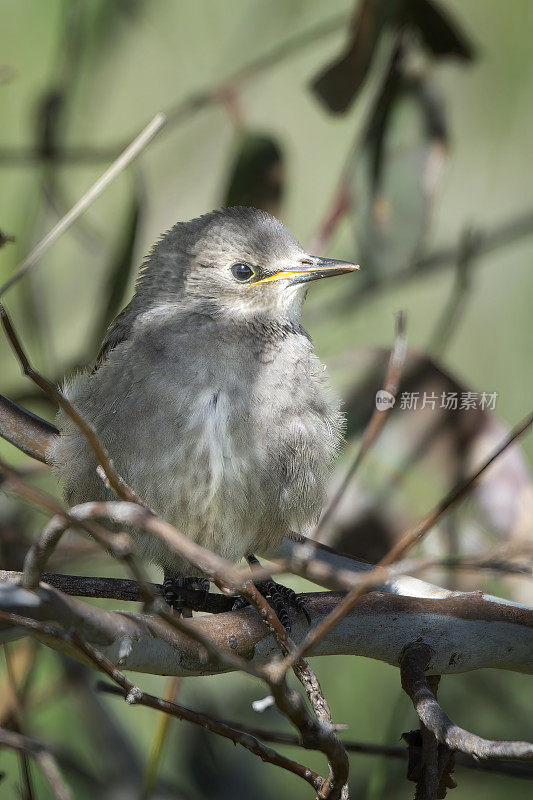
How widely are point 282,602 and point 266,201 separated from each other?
1.49m

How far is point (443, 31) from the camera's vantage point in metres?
3.12

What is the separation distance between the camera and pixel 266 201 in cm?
308

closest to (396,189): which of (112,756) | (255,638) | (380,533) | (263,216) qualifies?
(263,216)

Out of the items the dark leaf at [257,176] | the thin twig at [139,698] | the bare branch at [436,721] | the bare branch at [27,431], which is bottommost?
the thin twig at [139,698]

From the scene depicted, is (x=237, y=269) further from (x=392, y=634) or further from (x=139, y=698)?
(x=139, y=698)

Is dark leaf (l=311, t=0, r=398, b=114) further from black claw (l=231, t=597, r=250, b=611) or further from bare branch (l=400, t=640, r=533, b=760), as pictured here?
bare branch (l=400, t=640, r=533, b=760)

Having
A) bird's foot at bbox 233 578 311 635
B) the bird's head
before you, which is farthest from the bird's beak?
bird's foot at bbox 233 578 311 635

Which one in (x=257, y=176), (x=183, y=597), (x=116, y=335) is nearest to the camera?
(x=183, y=597)

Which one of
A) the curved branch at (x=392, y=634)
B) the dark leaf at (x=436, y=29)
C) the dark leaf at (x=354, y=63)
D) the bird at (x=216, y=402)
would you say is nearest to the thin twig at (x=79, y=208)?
the bird at (x=216, y=402)

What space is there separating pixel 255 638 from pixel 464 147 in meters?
2.92

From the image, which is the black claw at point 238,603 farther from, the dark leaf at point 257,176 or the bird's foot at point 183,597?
the dark leaf at point 257,176

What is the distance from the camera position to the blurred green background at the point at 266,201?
330 cm

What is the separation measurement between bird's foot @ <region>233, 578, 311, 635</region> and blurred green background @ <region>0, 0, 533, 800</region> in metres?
1.17

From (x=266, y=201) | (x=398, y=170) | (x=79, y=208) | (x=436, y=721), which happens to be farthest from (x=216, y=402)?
(x=398, y=170)
